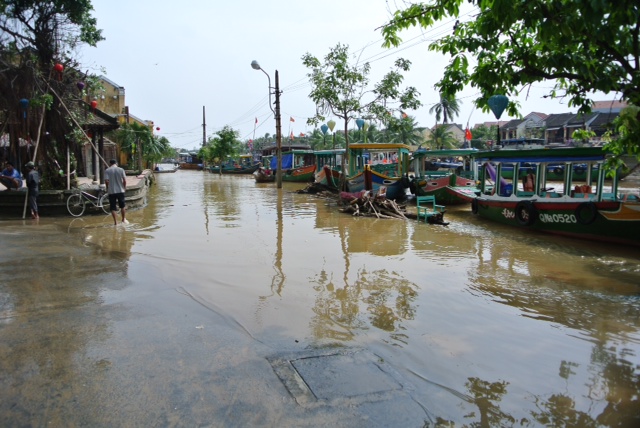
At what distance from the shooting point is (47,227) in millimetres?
11250

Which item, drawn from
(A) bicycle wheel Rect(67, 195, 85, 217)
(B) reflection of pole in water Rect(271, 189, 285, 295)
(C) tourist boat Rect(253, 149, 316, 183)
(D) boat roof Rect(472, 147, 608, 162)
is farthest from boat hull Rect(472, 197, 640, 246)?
(C) tourist boat Rect(253, 149, 316, 183)

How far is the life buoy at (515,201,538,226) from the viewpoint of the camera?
12711 mm

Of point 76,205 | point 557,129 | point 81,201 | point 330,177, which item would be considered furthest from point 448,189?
point 557,129

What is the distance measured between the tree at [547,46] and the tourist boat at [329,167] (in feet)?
60.9

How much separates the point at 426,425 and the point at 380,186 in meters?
16.4

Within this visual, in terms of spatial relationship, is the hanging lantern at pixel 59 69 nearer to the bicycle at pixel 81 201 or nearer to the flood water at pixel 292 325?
the bicycle at pixel 81 201

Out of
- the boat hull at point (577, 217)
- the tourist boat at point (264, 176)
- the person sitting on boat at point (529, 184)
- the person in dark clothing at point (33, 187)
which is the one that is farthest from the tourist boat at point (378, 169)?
the tourist boat at point (264, 176)

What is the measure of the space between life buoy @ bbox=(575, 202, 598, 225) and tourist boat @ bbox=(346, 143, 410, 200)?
849 cm

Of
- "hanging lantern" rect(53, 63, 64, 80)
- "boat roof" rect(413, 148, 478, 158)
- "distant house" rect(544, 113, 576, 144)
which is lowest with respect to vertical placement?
"boat roof" rect(413, 148, 478, 158)

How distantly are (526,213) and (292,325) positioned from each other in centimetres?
990

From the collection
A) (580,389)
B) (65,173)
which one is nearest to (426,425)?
(580,389)

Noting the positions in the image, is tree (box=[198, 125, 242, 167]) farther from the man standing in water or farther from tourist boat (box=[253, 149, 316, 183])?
the man standing in water

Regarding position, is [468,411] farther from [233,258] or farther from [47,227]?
[47,227]

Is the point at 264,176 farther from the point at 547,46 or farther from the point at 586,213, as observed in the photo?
the point at 547,46
